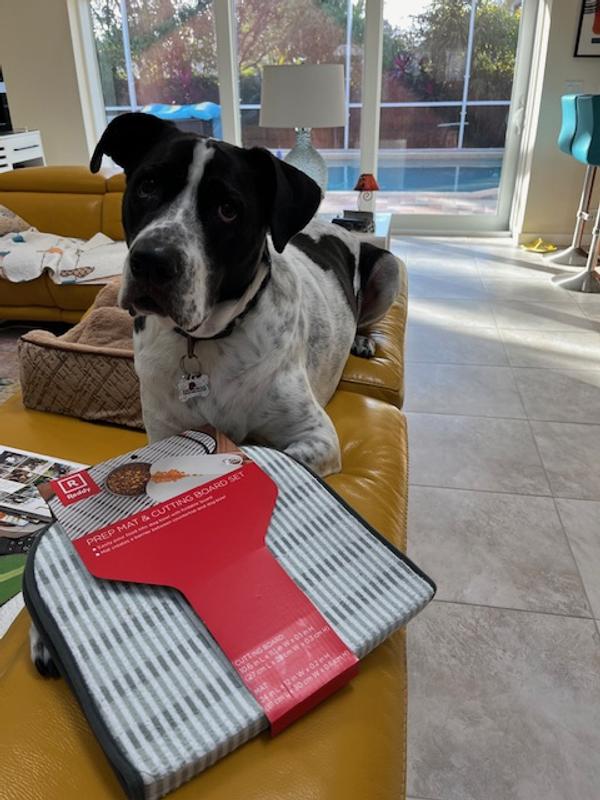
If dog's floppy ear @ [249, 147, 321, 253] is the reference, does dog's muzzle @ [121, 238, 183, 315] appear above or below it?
below

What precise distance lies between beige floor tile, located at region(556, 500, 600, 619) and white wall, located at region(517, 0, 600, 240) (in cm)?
378

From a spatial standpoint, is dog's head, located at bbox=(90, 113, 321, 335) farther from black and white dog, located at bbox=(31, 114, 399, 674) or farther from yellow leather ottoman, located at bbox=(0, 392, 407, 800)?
yellow leather ottoman, located at bbox=(0, 392, 407, 800)

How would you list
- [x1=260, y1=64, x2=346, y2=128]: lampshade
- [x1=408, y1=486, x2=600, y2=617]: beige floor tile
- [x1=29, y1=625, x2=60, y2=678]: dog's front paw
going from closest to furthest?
[x1=29, y1=625, x2=60, y2=678]: dog's front paw, [x1=408, y1=486, x2=600, y2=617]: beige floor tile, [x1=260, y1=64, x2=346, y2=128]: lampshade

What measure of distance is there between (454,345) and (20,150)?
14.5 feet

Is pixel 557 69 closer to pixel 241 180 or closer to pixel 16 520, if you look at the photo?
pixel 241 180

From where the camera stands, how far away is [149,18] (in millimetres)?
5516

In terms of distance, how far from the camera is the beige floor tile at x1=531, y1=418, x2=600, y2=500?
2.23 metres

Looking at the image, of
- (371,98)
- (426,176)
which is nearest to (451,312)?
(426,176)

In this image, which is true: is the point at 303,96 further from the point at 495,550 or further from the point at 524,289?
the point at 495,550

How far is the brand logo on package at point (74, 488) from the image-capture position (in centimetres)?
90

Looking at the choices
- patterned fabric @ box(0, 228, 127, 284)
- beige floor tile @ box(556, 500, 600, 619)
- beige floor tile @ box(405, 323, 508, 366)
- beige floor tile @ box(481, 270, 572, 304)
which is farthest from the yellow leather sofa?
beige floor tile @ box(481, 270, 572, 304)

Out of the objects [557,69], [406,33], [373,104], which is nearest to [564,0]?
[557,69]

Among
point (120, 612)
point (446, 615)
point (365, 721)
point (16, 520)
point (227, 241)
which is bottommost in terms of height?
point (446, 615)

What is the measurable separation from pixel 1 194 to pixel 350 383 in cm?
323
